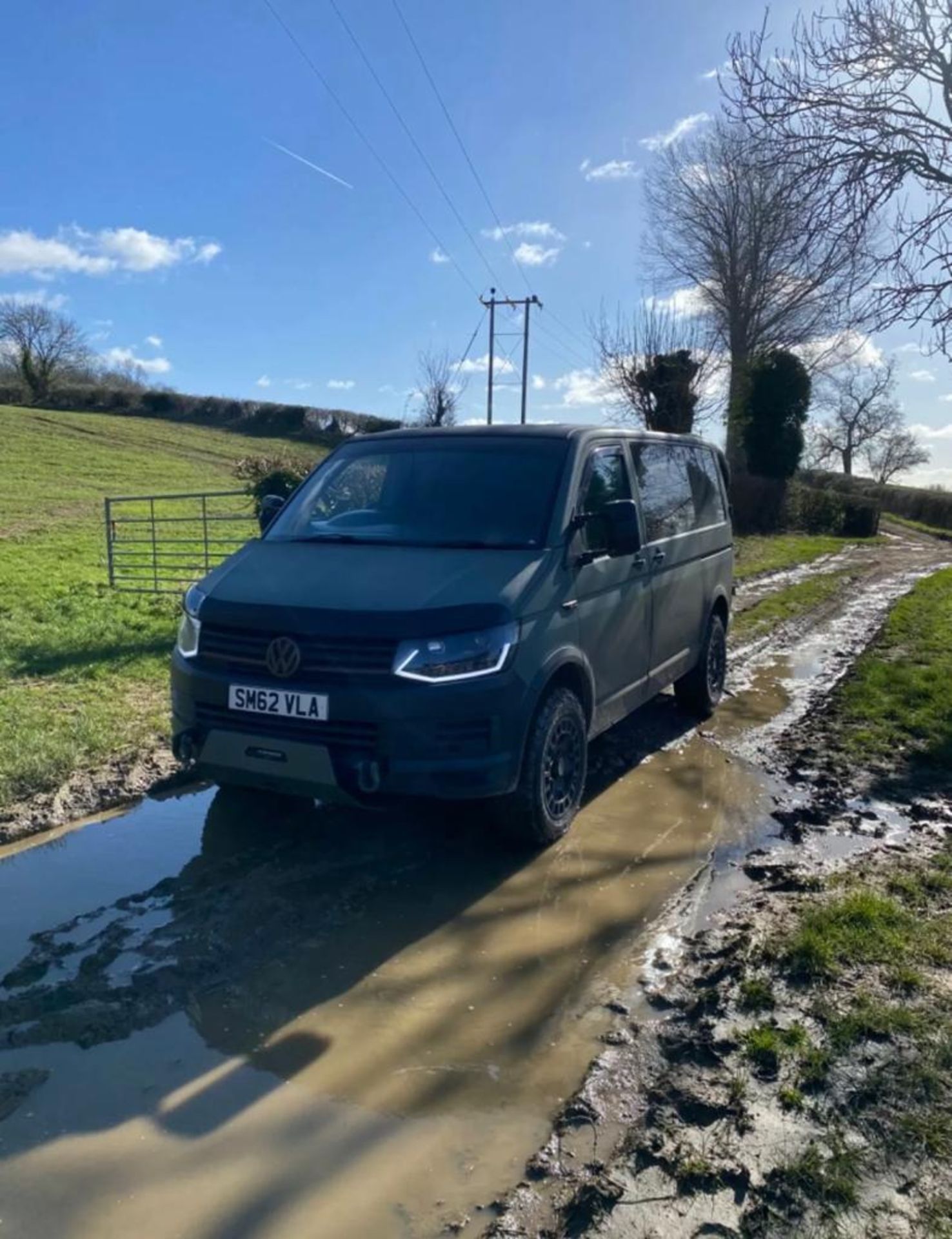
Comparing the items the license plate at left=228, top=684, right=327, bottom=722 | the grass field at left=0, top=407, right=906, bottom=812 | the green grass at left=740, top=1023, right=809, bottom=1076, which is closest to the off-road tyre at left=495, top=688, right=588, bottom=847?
the license plate at left=228, top=684, right=327, bottom=722

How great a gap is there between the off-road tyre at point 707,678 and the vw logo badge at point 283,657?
377cm

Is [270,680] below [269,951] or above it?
above

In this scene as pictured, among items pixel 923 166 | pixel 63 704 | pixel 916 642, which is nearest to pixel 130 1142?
pixel 63 704

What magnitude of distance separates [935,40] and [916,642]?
5.83 m

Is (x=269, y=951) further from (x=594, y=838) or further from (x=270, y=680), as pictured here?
(x=594, y=838)

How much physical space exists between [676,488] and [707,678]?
5.14 feet

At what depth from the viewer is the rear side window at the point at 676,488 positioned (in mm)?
6371

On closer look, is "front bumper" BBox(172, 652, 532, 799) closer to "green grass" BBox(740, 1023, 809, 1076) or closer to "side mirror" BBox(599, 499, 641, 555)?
"side mirror" BBox(599, 499, 641, 555)

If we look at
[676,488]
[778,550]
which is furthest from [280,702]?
[778,550]

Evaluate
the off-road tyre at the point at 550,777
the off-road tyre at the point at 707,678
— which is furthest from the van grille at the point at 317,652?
the off-road tyre at the point at 707,678

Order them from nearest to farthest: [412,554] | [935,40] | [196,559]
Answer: [412,554]
[935,40]
[196,559]

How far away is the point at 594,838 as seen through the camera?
523 centimetres

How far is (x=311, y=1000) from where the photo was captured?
3.65 metres

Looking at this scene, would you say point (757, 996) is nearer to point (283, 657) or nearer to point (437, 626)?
point (437, 626)
